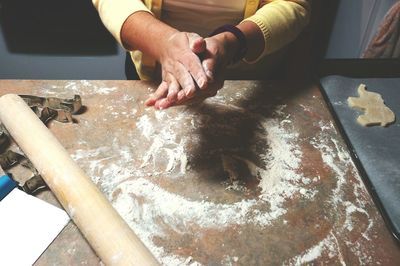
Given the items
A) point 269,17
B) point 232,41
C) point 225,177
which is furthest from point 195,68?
point 269,17

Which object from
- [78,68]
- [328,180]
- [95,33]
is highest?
[328,180]

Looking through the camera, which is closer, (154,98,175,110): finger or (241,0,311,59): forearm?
(154,98,175,110): finger

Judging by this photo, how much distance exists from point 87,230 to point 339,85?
1.01m

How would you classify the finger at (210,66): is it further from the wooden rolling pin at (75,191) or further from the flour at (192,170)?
the wooden rolling pin at (75,191)

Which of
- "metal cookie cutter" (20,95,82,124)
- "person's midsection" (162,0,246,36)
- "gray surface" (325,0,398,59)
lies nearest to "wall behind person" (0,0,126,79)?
"person's midsection" (162,0,246,36)

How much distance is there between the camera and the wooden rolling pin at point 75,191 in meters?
0.73

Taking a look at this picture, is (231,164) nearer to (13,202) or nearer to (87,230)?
(87,230)

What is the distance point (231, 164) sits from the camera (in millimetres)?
1004

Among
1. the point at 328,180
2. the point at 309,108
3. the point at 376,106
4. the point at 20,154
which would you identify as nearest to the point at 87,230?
the point at 20,154

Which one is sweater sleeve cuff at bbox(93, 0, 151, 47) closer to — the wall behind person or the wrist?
the wrist

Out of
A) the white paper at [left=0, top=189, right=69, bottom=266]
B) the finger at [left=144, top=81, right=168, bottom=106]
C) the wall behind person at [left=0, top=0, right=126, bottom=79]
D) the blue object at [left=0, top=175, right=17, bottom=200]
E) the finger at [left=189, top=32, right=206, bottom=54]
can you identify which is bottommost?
the wall behind person at [left=0, top=0, right=126, bottom=79]

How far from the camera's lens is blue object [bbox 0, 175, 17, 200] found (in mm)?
881

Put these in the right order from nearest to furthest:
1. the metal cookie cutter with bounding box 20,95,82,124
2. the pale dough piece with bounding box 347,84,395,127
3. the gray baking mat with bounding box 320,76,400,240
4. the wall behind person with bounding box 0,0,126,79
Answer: the gray baking mat with bounding box 320,76,400,240, the metal cookie cutter with bounding box 20,95,82,124, the pale dough piece with bounding box 347,84,395,127, the wall behind person with bounding box 0,0,126,79

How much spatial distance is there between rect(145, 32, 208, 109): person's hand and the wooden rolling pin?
26cm
